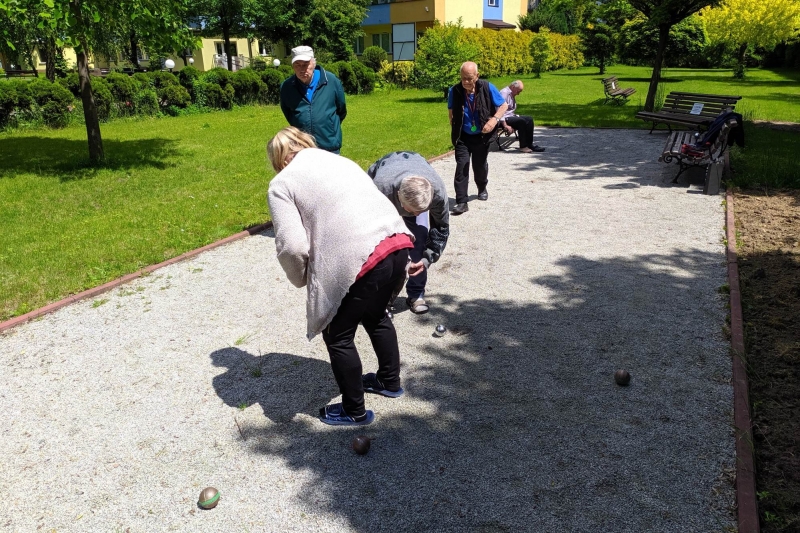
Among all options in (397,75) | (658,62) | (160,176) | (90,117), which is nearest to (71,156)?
(90,117)

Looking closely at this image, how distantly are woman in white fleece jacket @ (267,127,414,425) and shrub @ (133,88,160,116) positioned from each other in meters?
17.7

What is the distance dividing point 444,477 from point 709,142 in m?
7.99

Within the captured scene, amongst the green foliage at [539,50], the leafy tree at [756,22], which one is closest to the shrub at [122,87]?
the green foliage at [539,50]

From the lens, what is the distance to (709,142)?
9.03 metres

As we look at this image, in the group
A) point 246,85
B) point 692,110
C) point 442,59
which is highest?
point 442,59

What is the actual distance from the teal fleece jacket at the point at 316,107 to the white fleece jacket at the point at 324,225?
341 centimetres

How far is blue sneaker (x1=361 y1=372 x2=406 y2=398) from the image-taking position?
12.7ft

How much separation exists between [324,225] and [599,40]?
1540 inches

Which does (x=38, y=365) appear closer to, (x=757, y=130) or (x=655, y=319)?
(x=655, y=319)

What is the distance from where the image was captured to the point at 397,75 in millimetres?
29188

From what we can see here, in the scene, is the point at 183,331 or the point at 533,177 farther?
the point at 533,177

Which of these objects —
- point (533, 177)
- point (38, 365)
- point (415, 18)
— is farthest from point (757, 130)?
point (415, 18)

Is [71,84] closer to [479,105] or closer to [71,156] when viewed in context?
[71,156]

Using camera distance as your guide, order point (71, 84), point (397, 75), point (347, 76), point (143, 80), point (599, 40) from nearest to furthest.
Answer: point (71, 84) < point (143, 80) < point (347, 76) < point (397, 75) < point (599, 40)
